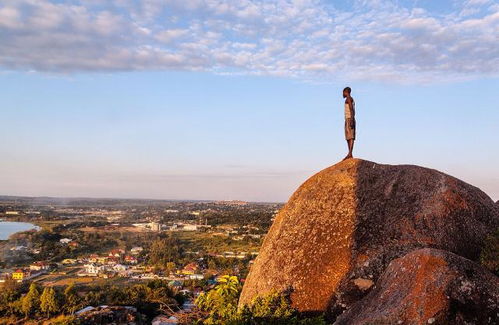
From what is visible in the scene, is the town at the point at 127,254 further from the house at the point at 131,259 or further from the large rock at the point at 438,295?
the large rock at the point at 438,295

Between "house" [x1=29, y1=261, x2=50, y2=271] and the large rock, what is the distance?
326 ft

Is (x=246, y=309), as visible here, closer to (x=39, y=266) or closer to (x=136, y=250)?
(x=39, y=266)

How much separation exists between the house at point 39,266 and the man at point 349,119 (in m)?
95.4

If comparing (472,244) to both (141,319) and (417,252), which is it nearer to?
(417,252)

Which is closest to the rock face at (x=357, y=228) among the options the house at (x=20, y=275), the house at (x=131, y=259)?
the house at (x=20, y=275)

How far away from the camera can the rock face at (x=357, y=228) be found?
8.32 metres

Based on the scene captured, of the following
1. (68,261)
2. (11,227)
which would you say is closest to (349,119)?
(68,261)

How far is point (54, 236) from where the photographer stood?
128750mm

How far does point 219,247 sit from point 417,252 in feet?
360

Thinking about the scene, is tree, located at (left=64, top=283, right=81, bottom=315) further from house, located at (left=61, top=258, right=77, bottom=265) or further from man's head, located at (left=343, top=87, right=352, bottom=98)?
house, located at (left=61, top=258, right=77, bottom=265)

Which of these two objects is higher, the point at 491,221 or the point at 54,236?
the point at 491,221

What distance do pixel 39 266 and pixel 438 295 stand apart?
103 metres

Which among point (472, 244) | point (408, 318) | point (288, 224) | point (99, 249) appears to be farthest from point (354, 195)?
point (99, 249)

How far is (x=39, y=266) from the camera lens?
9594 cm
